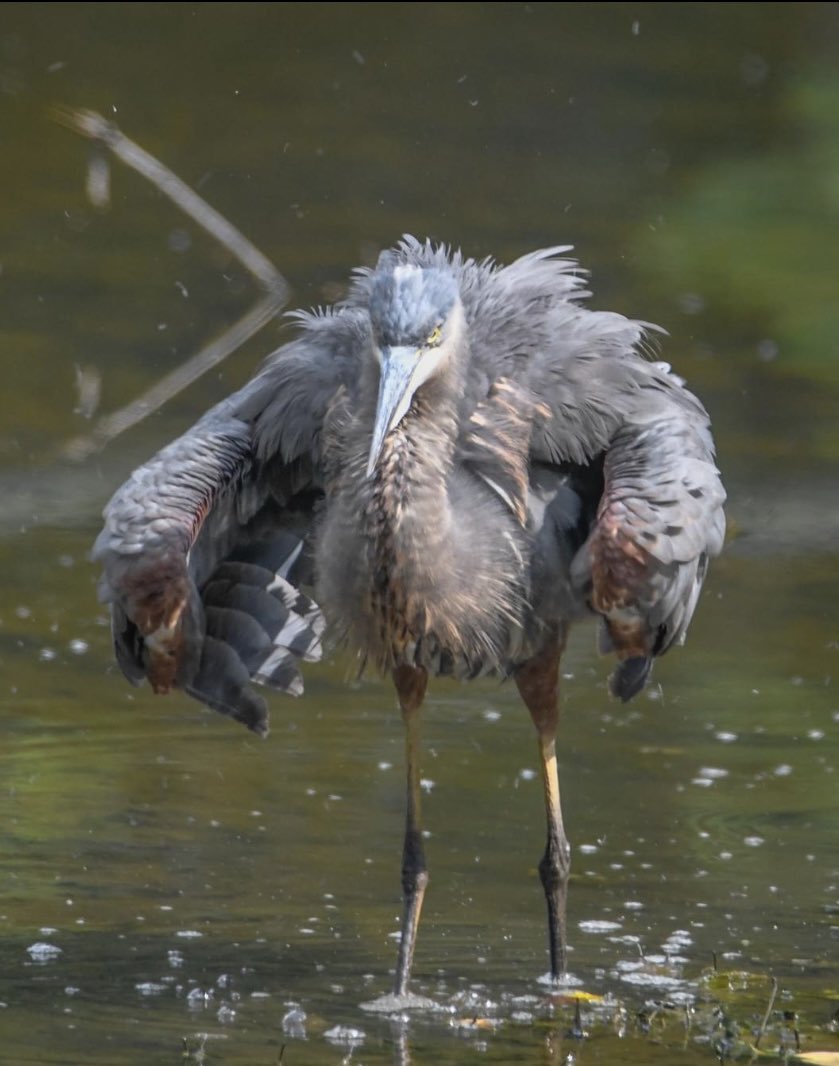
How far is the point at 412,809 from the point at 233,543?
0.92 m

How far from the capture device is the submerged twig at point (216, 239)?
10.9 m

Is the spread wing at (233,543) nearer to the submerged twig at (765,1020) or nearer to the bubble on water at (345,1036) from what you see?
the bubble on water at (345,1036)

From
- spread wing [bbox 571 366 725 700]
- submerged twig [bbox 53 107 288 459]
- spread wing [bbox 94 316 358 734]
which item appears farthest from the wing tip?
submerged twig [bbox 53 107 288 459]

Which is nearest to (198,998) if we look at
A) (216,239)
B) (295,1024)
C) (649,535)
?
(295,1024)

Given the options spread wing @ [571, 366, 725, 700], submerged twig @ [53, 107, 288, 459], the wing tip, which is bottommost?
the wing tip

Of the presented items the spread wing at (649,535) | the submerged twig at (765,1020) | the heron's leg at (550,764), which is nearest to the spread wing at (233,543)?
the heron's leg at (550,764)

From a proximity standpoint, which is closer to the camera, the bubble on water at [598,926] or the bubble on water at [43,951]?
the bubble on water at [43,951]

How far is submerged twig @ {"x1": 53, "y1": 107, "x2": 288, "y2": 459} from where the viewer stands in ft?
35.7

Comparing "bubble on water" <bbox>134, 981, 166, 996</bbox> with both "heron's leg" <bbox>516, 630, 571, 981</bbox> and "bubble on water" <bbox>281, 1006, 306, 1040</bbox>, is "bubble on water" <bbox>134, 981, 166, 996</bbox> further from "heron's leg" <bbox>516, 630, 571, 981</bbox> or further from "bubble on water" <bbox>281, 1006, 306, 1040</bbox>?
"heron's leg" <bbox>516, 630, 571, 981</bbox>

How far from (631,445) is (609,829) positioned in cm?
150

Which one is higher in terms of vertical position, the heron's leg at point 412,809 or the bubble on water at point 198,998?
the heron's leg at point 412,809

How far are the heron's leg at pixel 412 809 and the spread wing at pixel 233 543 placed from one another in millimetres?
304

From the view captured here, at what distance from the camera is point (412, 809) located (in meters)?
6.42

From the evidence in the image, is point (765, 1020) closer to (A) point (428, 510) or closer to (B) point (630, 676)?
(B) point (630, 676)
